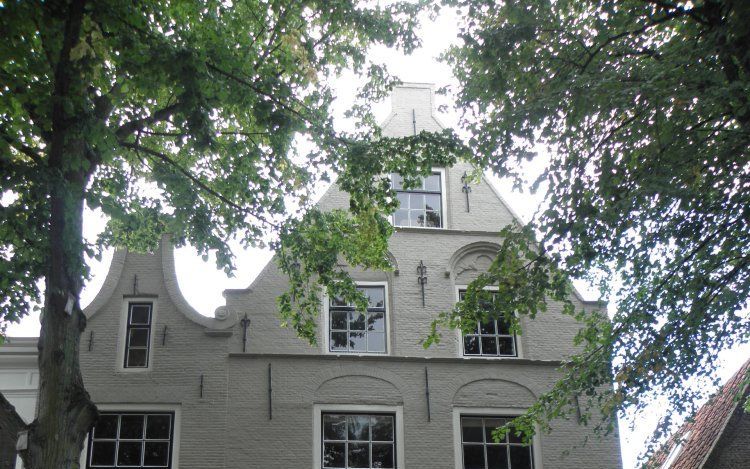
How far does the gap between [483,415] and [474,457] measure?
2.58 feet

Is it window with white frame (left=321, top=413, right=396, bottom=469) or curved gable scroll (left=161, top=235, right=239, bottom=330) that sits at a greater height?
curved gable scroll (left=161, top=235, right=239, bottom=330)

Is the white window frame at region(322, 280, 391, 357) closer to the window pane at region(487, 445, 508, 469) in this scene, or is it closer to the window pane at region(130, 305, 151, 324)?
the window pane at region(487, 445, 508, 469)

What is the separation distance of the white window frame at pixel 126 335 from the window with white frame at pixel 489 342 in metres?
5.71

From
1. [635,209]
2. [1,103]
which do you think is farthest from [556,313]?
[1,103]

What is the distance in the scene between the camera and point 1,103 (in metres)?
8.41

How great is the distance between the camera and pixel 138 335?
1454cm

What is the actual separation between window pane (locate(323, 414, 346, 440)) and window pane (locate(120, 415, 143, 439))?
3146 millimetres

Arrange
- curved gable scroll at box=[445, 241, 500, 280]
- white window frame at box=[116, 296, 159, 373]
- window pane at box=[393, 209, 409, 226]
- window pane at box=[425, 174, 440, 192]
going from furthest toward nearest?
window pane at box=[425, 174, 440, 192]
window pane at box=[393, 209, 409, 226]
curved gable scroll at box=[445, 241, 500, 280]
white window frame at box=[116, 296, 159, 373]

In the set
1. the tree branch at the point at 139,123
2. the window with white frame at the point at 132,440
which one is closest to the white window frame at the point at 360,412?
the window with white frame at the point at 132,440

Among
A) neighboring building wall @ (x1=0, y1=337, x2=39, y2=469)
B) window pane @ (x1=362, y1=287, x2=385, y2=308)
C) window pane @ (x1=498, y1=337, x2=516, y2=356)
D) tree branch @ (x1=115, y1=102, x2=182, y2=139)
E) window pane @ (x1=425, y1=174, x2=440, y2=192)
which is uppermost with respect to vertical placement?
window pane @ (x1=425, y1=174, x2=440, y2=192)

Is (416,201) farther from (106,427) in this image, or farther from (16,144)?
(16,144)

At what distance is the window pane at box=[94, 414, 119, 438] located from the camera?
1369cm

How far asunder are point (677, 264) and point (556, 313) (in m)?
5.35

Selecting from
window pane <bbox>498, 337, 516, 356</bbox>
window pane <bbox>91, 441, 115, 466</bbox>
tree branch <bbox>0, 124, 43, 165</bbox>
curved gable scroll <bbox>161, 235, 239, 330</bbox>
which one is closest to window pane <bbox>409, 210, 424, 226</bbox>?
window pane <bbox>498, 337, 516, 356</bbox>
